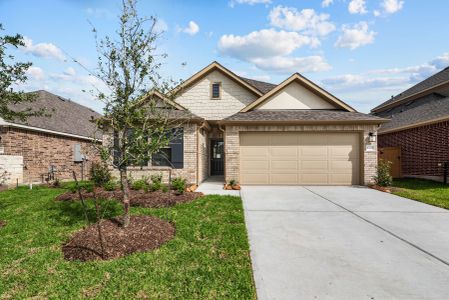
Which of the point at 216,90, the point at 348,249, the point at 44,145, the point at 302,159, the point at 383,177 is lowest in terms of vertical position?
the point at 348,249

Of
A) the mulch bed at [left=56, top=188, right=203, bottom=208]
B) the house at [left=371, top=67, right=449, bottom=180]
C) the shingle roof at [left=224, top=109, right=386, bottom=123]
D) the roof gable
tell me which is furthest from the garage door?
the house at [left=371, top=67, right=449, bottom=180]

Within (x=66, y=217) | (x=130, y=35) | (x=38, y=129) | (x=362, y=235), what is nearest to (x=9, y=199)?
(x=66, y=217)

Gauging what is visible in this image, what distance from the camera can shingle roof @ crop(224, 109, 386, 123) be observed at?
12.0 metres

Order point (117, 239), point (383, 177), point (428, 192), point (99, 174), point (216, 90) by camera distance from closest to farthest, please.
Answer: point (117, 239) < point (428, 192) < point (99, 174) < point (383, 177) < point (216, 90)

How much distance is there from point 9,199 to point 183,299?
31.7ft

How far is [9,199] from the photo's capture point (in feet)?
30.4

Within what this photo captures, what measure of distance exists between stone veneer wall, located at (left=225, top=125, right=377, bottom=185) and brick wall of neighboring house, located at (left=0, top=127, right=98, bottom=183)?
21.8 ft

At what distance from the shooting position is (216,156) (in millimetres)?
17391

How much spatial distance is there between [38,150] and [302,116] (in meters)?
15.0

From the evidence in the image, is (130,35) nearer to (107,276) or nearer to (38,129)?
(107,276)

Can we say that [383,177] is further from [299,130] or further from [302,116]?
[302,116]

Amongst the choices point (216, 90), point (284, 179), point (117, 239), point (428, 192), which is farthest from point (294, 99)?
point (117, 239)

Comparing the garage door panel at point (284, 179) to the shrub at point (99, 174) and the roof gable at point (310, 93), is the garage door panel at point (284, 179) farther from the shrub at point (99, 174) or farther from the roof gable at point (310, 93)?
the shrub at point (99, 174)

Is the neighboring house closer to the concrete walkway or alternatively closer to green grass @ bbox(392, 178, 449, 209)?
the concrete walkway
